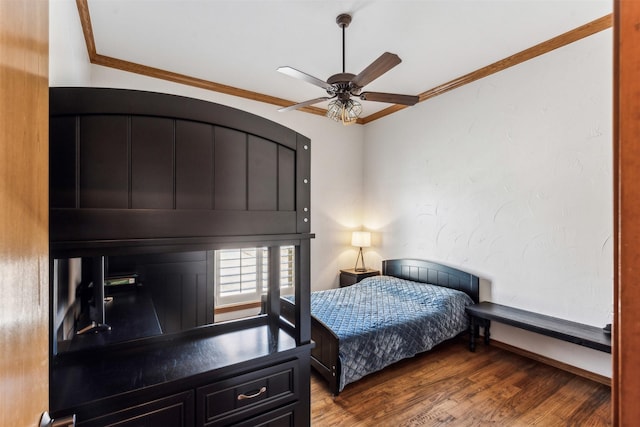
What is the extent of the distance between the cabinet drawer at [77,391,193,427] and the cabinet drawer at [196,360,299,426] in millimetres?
43

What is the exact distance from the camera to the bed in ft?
7.49

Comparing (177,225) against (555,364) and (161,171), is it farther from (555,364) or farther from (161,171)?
(555,364)

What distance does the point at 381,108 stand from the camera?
448 cm

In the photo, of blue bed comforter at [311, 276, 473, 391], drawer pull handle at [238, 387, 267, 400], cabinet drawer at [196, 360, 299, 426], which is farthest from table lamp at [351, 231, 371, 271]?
drawer pull handle at [238, 387, 267, 400]

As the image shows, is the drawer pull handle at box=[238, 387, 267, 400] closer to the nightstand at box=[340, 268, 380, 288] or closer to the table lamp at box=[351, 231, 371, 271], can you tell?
the nightstand at box=[340, 268, 380, 288]

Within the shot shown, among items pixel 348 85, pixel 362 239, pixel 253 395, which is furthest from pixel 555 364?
pixel 348 85

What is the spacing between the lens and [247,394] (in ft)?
3.78

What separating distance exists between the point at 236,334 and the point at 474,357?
2.60 m

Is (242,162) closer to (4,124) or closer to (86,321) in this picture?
(4,124)

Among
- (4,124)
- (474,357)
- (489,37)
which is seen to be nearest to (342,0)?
(489,37)

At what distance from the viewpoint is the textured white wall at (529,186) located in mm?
Result: 2498

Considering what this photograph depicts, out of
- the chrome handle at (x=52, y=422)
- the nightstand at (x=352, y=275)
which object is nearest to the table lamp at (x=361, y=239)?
the nightstand at (x=352, y=275)

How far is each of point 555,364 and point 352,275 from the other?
2.44 m

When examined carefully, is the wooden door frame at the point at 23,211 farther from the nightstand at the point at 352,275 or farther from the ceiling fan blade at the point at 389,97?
the nightstand at the point at 352,275
